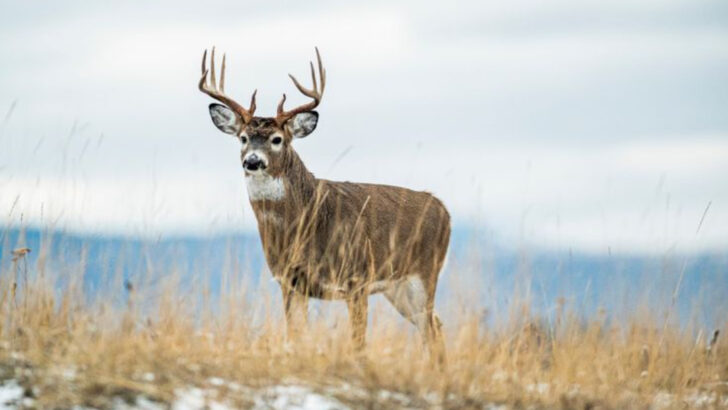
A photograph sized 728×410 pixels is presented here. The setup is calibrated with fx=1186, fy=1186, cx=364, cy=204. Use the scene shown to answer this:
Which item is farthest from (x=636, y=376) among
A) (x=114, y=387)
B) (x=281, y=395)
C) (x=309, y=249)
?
(x=114, y=387)

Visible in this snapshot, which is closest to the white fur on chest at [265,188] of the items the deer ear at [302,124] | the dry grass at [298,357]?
the deer ear at [302,124]

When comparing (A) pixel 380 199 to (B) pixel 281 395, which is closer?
(B) pixel 281 395

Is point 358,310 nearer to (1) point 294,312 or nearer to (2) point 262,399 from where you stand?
(1) point 294,312

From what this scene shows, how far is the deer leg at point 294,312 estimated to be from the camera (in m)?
8.56

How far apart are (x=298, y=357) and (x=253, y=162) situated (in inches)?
111

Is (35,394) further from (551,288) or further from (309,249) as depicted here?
(551,288)

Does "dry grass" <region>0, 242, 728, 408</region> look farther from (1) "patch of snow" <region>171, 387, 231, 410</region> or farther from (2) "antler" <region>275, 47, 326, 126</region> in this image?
(2) "antler" <region>275, 47, 326, 126</region>

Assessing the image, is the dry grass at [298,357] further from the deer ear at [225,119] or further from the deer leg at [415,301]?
the deer ear at [225,119]

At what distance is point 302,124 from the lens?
10.5 metres

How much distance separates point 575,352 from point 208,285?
277 centimetres

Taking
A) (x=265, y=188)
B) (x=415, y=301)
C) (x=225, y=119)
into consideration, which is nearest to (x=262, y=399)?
(x=265, y=188)

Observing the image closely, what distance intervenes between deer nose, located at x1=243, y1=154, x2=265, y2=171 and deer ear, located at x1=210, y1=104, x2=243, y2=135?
0.77 m

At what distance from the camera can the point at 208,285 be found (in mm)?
8547

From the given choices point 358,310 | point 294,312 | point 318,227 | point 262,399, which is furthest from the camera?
point 318,227
